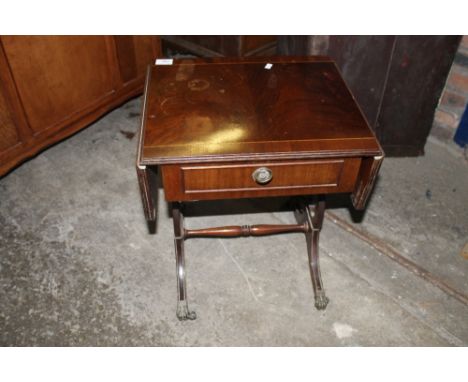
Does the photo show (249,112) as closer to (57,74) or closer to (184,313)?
(184,313)

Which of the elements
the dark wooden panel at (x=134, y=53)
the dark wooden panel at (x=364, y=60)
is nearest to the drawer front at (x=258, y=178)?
the dark wooden panel at (x=364, y=60)

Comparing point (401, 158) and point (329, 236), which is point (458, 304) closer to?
point (329, 236)

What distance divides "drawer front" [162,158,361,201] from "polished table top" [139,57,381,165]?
0.06 metres

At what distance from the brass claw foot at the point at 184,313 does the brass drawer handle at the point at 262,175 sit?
84 centimetres

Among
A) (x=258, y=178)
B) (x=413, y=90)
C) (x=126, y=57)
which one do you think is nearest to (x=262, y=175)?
(x=258, y=178)

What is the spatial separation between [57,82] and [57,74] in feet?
0.16

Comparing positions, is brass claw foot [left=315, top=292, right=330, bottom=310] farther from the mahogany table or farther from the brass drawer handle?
the brass drawer handle

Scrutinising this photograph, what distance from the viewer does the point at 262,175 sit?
1.51 metres

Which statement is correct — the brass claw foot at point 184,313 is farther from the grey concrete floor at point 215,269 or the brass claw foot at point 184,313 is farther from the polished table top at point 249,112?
the polished table top at point 249,112

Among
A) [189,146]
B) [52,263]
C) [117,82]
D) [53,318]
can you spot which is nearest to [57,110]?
[117,82]

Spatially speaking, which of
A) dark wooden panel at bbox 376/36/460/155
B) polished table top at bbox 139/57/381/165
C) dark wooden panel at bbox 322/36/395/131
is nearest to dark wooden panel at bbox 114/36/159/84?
polished table top at bbox 139/57/381/165

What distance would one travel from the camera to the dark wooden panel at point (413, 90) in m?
2.44

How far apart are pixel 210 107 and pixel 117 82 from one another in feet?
5.07

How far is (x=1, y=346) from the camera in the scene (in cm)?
A: 193
